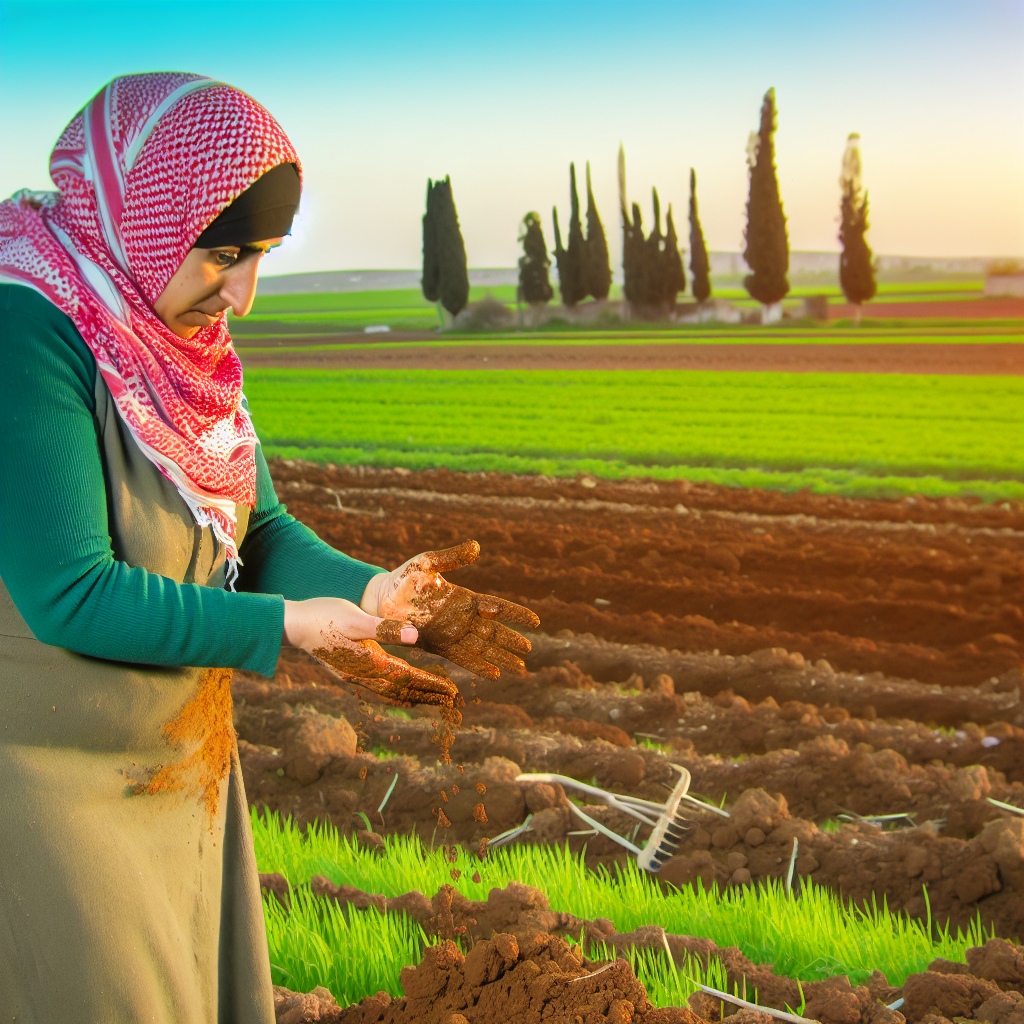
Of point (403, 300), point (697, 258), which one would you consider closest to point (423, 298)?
point (403, 300)

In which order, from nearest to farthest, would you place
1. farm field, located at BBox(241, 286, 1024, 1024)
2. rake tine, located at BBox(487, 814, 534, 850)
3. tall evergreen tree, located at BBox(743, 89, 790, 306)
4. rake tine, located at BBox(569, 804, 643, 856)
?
1. farm field, located at BBox(241, 286, 1024, 1024)
2. rake tine, located at BBox(569, 804, 643, 856)
3. rake tine, located at BBox(487, 814, 534, 850)
4. tall evergreen tree, located at BBox(743, 89, 790, 306)

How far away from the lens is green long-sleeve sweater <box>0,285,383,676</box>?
1056 millimetres

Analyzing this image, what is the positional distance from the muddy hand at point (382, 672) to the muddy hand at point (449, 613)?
74 mm

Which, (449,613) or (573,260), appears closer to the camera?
(449,613)

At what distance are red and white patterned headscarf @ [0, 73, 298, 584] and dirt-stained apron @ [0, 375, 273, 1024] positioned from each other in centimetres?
4

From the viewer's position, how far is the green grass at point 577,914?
2139mm

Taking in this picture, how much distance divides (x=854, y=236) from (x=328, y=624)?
17.4 feet

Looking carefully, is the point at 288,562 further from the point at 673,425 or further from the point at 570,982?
the point at 673,425

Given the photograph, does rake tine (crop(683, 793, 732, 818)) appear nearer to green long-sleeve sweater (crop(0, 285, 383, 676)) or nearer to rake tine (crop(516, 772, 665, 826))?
rake tine (crop(516, 772, 665, 826))

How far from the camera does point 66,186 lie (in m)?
1.21

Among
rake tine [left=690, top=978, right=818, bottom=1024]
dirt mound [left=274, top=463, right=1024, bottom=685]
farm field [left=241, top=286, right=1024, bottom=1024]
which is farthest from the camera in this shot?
dirt mound [left=274, top=463, right=1024, bottom=685]

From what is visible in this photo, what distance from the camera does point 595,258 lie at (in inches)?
234

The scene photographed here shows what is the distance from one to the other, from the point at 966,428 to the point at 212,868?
18.5 ft

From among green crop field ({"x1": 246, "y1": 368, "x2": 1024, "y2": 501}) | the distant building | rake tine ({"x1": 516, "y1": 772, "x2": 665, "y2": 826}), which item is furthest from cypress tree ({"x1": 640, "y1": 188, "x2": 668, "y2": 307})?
rake tine ({"x1": 516, "y1": 772, "x2": 665, "y2": 826})
